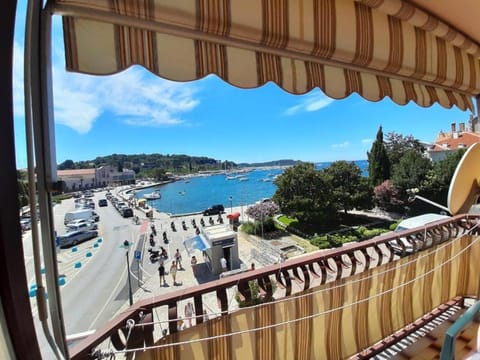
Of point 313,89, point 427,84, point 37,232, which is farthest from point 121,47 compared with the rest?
point 427,84

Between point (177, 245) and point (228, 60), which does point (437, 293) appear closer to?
point (228, 60)

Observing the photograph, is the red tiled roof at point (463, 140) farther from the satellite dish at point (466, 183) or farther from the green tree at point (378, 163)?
the green tree at point (378, 163)

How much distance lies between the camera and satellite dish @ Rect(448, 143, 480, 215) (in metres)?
1.77

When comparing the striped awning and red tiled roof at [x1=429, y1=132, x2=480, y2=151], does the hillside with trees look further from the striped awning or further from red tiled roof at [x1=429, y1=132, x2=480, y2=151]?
red tiled roof at [x1=429, y1=132, x2=480, y2=151]

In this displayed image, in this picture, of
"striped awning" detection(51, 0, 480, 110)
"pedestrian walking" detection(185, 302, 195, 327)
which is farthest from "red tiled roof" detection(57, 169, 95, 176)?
"pedestrian walking" detection(185, 302, 195, 327)

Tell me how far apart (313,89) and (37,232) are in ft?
3.24

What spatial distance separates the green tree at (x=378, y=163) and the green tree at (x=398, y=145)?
0.69 feet

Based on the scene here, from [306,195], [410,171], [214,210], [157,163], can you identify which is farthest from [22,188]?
[306,195]

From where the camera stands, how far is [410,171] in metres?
5.89

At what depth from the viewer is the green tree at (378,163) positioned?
552 cm

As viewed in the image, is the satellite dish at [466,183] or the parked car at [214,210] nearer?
the satellite dish at [466,183]

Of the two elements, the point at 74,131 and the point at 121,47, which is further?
the point at 74,131

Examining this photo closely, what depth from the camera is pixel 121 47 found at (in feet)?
2.00

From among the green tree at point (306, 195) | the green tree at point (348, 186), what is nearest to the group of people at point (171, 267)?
the green tree at point (306, 195)
